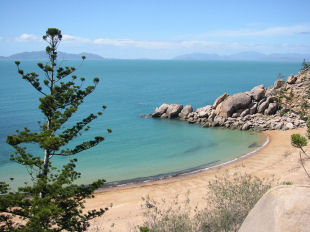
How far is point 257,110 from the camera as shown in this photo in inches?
1725

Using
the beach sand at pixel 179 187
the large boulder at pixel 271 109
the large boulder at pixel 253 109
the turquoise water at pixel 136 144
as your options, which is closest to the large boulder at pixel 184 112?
the turquoise water at pixel 136 144

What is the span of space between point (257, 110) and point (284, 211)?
3907 cm

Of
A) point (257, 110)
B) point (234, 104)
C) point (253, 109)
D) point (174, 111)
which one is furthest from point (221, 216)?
point (174, 111)

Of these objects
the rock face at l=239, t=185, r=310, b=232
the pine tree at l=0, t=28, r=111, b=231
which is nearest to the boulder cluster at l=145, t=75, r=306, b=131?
the pine tree at l=0, t=28, r=111, b=231

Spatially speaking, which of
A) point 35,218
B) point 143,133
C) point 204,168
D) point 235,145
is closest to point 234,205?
point 35,218

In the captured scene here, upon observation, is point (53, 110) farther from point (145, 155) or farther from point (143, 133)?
point (143, 133)

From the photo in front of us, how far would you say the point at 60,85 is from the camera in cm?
1298

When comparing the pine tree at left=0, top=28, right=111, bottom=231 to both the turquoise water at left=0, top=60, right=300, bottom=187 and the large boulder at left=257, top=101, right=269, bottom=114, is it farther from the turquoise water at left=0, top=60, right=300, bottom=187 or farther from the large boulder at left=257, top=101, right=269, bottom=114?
the large boulder at left=257, top=101, right=269, bottom=114

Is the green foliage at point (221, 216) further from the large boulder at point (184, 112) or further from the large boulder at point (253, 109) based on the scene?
the large boulder at point (184, 112)

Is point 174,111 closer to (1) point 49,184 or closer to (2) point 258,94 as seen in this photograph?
(2) point 258,94

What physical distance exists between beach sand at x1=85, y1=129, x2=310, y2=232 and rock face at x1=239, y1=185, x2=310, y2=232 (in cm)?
887

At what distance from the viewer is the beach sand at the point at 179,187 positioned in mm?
16625

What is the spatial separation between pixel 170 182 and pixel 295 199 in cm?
1701

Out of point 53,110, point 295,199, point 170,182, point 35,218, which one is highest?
point 53,110
